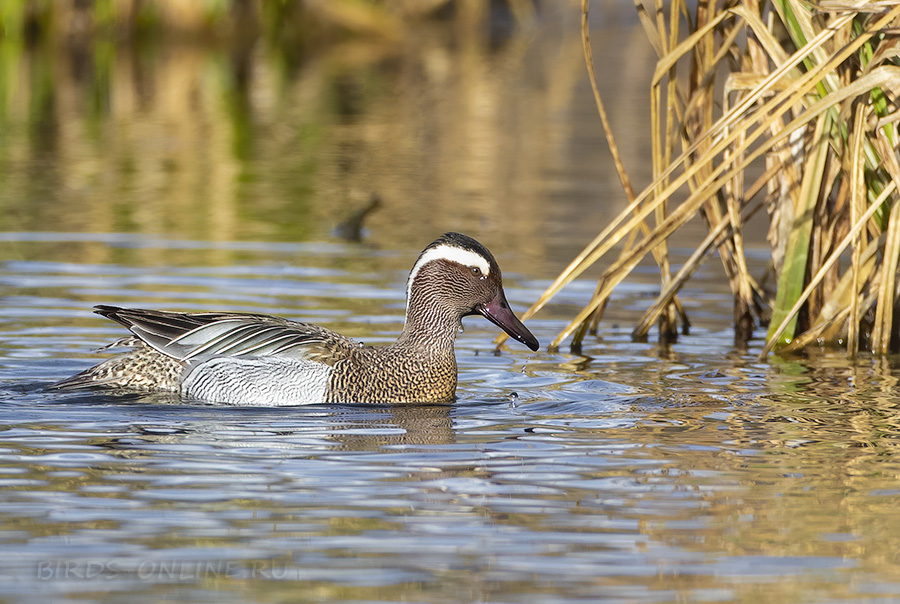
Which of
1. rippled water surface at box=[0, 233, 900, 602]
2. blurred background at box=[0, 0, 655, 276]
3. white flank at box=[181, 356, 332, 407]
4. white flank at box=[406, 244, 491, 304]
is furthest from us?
blurred background at box=[0, 0, 655, 276]

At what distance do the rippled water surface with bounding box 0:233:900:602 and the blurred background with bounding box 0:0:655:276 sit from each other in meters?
3.31

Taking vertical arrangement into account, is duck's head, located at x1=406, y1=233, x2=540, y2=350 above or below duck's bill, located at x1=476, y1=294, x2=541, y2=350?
above

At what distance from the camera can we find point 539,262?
10938 millimetres

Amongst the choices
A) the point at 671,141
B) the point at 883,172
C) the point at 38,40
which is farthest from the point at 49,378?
the point at 38,40

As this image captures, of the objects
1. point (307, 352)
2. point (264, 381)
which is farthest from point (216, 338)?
point (307, 352)

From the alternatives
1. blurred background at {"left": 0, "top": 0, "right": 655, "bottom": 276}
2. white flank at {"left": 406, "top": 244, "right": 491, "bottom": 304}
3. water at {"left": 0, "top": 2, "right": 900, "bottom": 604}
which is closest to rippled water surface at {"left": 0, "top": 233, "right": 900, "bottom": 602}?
water at {"left": 0, "top": 2, "right": 900, "bottom": 604}

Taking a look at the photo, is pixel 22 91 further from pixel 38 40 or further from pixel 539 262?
pixel 539 262

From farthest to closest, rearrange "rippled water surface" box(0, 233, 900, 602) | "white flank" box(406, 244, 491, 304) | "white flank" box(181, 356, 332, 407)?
1. "white flank" box(406, 244, 491, 304)
2. "white flank" box(181, 356, 332, 407)
3. "rippled water surface" box(0, 233, 900, 602)

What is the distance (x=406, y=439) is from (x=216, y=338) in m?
1.25

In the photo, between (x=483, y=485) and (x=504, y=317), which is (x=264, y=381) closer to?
(x=504, y=317)

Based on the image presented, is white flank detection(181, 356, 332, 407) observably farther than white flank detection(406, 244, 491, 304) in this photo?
No

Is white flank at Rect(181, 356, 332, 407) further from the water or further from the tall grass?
the tall grass

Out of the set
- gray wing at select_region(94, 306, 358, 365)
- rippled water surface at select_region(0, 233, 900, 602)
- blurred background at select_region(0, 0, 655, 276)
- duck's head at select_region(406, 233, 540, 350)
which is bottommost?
rippled water surface at select_region(0, 233, 900, 602)

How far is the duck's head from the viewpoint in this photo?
7266 millimetres
